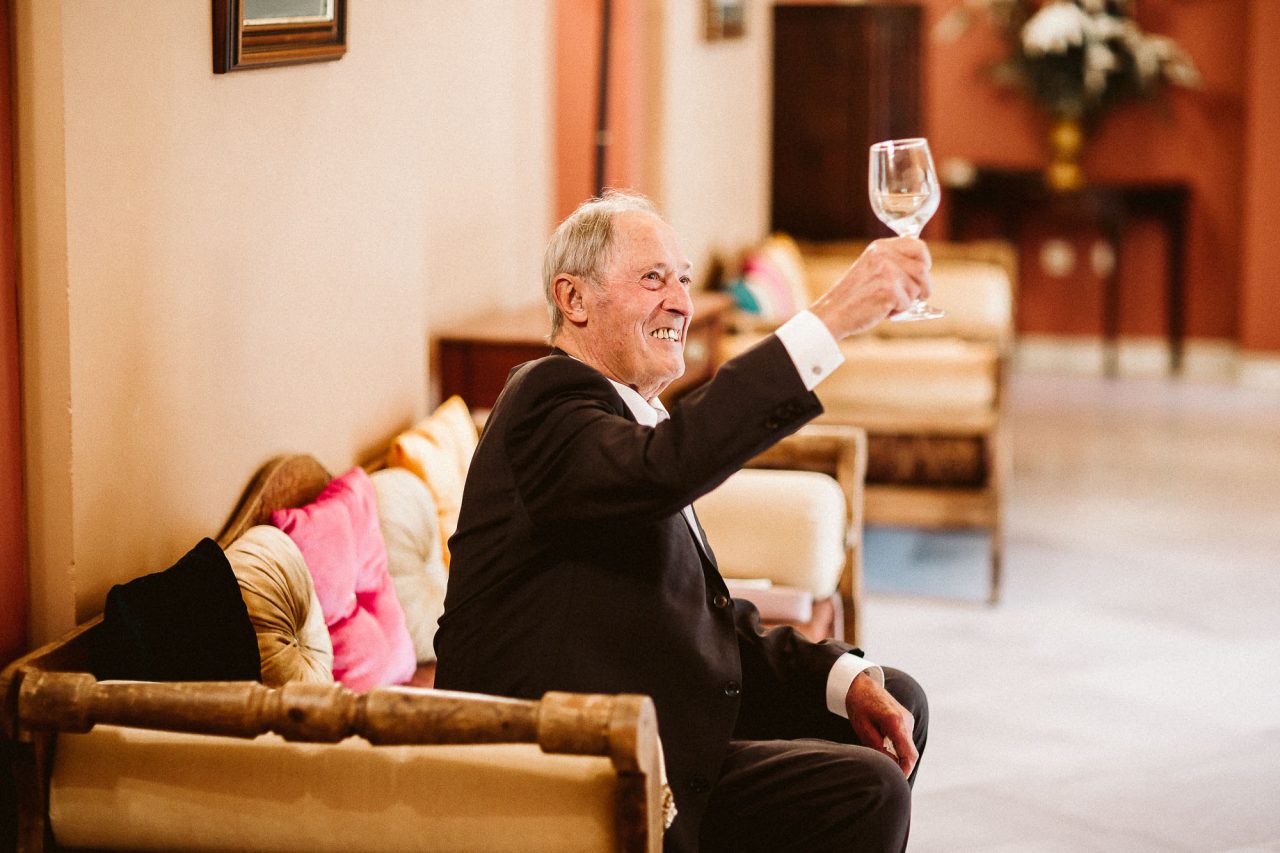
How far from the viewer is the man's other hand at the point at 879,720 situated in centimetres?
217

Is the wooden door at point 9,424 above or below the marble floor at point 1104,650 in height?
above

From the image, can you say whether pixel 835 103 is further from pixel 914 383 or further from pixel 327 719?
pixel 327 719

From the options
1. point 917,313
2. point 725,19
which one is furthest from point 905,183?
point 725,19

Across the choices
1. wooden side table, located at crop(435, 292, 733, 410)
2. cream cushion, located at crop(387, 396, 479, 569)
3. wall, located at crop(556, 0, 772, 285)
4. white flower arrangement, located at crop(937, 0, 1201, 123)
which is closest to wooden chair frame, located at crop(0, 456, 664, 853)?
cream cushion, located at crop(387, 396, 479, 569)

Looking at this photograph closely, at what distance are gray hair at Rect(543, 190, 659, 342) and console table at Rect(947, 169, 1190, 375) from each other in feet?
23.7

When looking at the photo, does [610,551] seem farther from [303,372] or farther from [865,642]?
[865,642]

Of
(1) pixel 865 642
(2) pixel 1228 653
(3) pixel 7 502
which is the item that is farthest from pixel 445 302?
(2) pixel 1228 653

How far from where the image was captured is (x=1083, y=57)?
28.5 ft

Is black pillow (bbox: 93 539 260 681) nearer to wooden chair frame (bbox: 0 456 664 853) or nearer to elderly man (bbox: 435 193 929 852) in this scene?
wooden chair frame (bbox: 0 456 664 853)

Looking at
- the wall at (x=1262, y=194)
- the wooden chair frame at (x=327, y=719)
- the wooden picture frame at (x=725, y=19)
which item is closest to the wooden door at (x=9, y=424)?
the wooden chair frame at (x=327, y=719)

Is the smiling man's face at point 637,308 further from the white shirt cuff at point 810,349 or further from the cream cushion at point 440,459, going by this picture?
the cream cushion at point 440,459

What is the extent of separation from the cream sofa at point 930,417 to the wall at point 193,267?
71.9 inches

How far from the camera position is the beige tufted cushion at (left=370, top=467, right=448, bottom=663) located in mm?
2793

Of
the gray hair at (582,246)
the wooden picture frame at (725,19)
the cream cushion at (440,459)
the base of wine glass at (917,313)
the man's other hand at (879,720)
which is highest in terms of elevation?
the wooden picture frame at (725,19)
